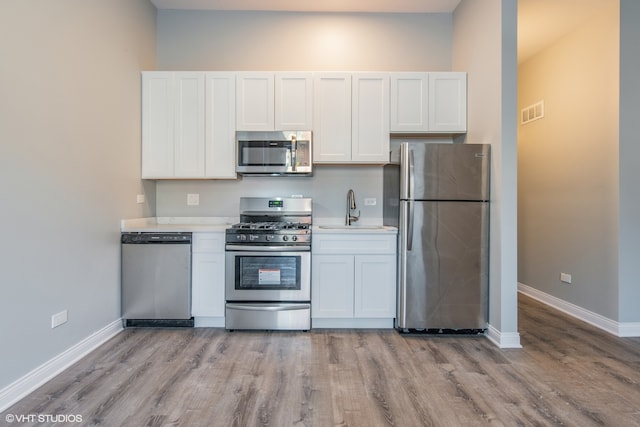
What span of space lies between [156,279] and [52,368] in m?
0.96

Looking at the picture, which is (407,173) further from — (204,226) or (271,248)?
(204,226)

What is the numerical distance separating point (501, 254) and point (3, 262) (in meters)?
3.35

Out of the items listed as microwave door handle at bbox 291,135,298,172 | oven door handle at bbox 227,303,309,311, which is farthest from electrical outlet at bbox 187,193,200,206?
oven door handle at bbox 227,303,309,311

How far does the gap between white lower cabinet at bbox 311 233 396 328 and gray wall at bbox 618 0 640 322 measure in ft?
6.63

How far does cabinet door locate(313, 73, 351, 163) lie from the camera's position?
10.6 ft

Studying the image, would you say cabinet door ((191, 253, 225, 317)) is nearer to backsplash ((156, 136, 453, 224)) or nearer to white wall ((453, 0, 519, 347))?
backsplash ((156, 136, 453, 224))

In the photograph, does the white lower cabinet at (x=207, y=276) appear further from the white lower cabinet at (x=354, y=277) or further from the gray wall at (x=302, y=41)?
the gray wall at (x=302, y=41)

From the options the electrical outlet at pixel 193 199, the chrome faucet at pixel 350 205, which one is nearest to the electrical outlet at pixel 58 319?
the electrical outlet at pixel 193 199

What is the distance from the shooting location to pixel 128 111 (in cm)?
301

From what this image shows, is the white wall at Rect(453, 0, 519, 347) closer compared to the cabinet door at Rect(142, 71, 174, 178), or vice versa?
the white wall at Rect(453, 0, 519, 347)

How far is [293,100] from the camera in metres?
3.24

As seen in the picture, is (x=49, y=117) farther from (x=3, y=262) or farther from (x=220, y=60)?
(x=220, y=60)

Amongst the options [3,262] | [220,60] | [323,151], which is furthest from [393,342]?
[220,60]

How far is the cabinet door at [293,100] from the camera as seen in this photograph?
3.23m
